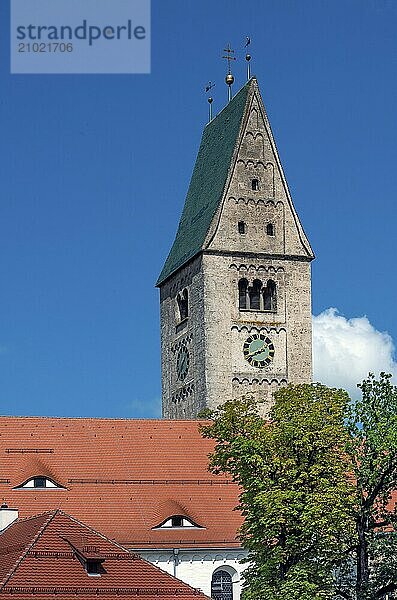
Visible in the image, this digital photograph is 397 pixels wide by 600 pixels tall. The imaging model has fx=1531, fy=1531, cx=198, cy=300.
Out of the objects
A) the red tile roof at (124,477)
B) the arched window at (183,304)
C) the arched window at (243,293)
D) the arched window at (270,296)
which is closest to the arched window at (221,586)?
the red tile roof at (124,477)

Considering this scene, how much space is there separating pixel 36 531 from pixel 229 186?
112 ft

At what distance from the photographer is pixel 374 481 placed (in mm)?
44156

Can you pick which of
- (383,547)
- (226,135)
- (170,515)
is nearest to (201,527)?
(170,515)

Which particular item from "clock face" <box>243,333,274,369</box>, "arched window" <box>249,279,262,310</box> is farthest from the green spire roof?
"clock face" <box>243,333,274,369</box>

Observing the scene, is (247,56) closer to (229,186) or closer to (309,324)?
(229,186)

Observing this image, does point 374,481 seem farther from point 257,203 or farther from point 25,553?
point 257,203

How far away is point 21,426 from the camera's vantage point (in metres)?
55.9

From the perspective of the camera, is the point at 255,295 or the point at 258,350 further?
the point at 255,295

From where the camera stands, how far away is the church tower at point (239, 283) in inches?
2704

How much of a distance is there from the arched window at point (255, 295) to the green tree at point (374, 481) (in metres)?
24.9

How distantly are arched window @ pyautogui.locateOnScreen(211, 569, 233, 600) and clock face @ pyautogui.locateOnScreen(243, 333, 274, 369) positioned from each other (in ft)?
55.8

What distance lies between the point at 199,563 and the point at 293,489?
1040 cm

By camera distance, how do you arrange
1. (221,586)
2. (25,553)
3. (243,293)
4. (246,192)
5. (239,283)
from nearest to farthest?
(25,553) → (221,586) → (239,283) → (243,293) → (246,192)

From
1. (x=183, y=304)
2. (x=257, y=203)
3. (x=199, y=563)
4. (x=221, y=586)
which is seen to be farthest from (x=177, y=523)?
(x=257, y=203)
